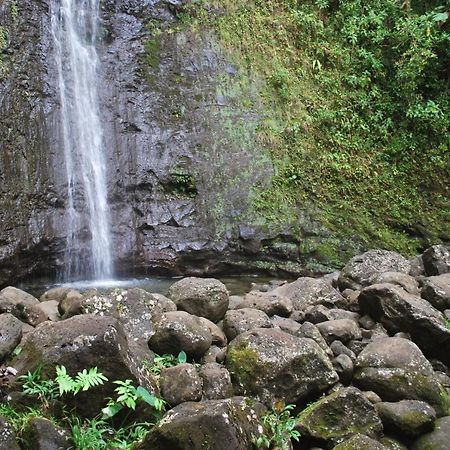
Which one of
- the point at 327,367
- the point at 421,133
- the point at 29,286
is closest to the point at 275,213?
the point at 421,133

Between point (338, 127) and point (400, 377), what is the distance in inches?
318

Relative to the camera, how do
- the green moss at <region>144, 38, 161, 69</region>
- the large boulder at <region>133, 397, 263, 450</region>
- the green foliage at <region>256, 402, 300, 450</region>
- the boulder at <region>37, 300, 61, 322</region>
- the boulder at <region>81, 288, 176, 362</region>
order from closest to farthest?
the large boulder at <region>133, 397, 263, 450</region>
the green foliage at <region>256, 402, 300, 450</region>
the boulder at <region>81, 288, 176, 362</region>
the boulder at <region>37, 300, 61, 322</region>
the green moss at <region>144, 38, 161, 69</region>

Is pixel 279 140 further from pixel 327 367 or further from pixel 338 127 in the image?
pixel 327 367

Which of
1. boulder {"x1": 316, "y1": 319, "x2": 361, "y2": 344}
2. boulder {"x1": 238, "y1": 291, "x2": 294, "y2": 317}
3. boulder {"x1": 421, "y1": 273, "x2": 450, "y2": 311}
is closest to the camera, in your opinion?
boulder {"x1": 316, "y1": 319, "x2": 361, "y2": 344}

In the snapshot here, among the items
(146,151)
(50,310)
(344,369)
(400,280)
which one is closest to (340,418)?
(344,369)

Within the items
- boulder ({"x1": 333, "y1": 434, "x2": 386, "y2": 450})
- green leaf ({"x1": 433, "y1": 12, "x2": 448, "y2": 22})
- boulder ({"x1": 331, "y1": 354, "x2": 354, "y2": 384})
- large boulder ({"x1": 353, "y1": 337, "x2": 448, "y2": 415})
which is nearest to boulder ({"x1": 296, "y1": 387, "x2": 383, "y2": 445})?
boulder ({"x1": 333, "y1": 434, "x2": 386, "y2": 450})

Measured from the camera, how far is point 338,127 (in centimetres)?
1114

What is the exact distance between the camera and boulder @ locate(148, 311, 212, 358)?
3.96m

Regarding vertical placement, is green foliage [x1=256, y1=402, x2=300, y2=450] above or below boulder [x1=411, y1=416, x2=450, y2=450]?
above

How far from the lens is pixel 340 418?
11.3ft

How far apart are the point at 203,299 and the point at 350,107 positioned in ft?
25.8

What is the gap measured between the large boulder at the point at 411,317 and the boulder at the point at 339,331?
0.44 metres

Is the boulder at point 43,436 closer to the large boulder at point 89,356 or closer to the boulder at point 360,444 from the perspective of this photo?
the large boulder at point 89,356

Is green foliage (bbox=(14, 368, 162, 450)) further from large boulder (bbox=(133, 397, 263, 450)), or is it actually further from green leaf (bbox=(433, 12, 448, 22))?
green leaf (bbox=(433, 12, 448, 22))
